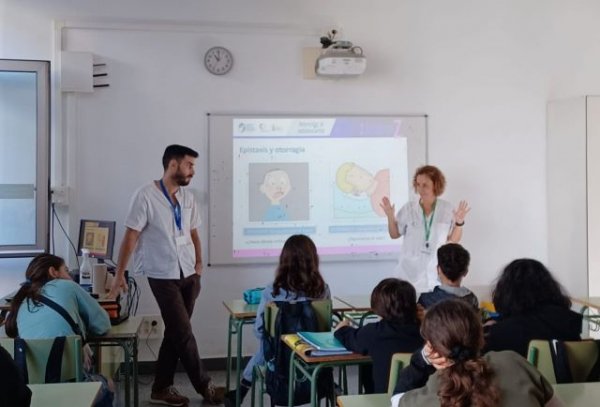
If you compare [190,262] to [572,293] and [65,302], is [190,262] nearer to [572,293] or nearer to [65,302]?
[65,302]

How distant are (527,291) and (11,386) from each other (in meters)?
1.97

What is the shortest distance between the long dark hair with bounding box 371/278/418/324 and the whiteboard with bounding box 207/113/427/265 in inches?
106

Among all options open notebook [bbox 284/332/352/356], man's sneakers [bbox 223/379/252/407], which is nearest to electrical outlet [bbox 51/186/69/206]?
man's sneakers [bbox 223/379/252/407]

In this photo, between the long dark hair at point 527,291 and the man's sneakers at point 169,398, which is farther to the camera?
the man's sneakers at point 169,398

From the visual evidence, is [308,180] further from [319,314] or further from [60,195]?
[319,314]

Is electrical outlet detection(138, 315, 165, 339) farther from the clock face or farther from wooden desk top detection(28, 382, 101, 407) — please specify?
wooden desk top detection(28, 382, 101, 407)

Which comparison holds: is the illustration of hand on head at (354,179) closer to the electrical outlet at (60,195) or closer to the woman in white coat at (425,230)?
the woman in white coat at (425,230)

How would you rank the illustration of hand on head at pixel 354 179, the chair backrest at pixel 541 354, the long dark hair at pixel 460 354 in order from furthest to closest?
the illustration of hand on head at pixel 354 179, the chair backrest at pixel 541 354, the long dark hair at pixel 460 354

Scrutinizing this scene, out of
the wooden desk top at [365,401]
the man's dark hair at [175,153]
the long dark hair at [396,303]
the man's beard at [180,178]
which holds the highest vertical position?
Answer: the man's dark hair at [175,153]

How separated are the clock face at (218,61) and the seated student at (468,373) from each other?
3.76 metres

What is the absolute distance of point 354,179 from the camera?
5488 millimetres

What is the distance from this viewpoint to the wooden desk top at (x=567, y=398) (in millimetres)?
2227

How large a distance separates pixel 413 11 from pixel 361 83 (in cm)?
75

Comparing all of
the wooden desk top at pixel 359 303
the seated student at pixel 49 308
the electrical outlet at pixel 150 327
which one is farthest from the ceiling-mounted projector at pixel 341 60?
the seated student at pixel 49 308
